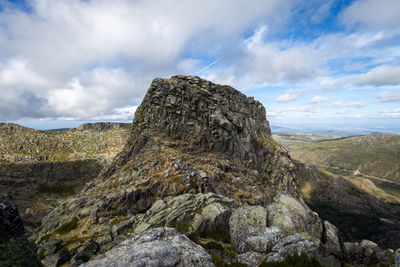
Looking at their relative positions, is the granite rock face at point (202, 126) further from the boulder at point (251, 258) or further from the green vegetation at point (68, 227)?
the boulder at point (251, 258)

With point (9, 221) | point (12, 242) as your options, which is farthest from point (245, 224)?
point (9, 221)

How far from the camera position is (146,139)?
189 feet

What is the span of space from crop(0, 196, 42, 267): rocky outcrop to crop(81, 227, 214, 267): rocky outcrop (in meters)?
6.58

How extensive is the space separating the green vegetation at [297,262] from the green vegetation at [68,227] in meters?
37.3

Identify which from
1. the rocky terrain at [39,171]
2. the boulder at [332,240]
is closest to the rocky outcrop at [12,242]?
the boulder at [332,240]

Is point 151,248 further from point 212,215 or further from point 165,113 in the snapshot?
point 165,113

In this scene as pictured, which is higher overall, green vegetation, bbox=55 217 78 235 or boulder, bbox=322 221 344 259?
boulder, bbox=322 221 344 259

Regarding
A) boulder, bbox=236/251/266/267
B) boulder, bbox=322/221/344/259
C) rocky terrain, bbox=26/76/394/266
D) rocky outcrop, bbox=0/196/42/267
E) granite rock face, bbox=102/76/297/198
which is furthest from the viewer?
granite rock face, bbox=102/76/297/198

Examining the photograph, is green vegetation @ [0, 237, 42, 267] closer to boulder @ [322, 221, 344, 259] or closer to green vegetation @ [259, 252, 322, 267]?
green vegetation @ [259, 252, 322, 267]

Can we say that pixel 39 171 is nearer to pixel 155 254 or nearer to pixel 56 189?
pixel 56 189

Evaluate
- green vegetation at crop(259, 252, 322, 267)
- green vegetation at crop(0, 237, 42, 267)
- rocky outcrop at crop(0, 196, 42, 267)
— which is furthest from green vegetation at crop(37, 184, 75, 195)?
green vegetation at crop(259, 252, 322, 267)

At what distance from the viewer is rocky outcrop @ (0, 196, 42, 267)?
1366 cm

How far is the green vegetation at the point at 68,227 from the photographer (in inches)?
1314

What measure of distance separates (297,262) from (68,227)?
135 ft
